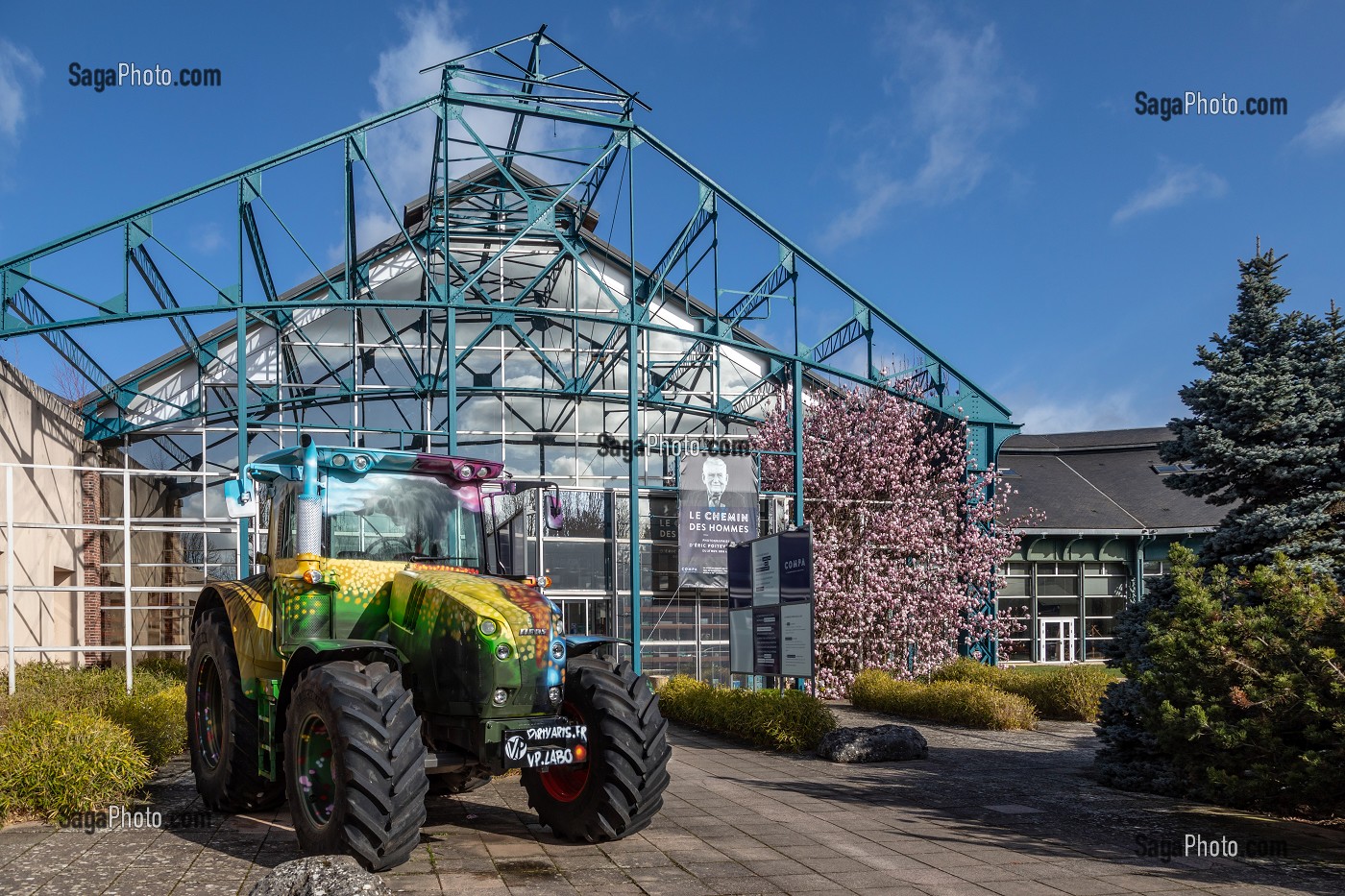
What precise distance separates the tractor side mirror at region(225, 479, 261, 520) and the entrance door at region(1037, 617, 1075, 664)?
97.7 feet

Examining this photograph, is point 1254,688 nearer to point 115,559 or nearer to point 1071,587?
point 115,559

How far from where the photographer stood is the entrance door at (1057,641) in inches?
1352

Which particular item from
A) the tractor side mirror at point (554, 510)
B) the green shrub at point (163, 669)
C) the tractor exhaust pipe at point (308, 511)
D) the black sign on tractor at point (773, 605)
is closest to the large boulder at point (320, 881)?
the tractor exhaust pipe at point (308, 511)

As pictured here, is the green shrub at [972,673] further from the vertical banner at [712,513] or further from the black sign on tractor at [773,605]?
the black sign on tractor at [773,605]

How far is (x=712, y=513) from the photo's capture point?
21.7 m

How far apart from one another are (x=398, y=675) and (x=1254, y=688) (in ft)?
20.8

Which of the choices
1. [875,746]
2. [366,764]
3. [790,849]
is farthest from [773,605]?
[366,764]

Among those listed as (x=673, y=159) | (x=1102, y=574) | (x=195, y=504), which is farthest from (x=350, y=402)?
(x=1102, y=574)

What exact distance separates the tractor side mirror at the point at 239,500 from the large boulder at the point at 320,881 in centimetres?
302

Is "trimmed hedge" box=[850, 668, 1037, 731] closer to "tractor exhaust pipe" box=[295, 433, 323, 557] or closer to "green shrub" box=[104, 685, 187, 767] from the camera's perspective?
"green shrub" box=[104, 685, 187, 767]

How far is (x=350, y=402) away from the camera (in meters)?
24.9

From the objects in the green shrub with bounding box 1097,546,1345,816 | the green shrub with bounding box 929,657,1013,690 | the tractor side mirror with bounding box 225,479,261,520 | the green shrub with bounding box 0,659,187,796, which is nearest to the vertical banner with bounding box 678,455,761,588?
the green shrub with bounding box 929,657,1013,690

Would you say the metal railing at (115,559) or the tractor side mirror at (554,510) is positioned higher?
the tractor side mirror at (554,510)

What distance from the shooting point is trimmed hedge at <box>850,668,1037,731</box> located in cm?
1616
